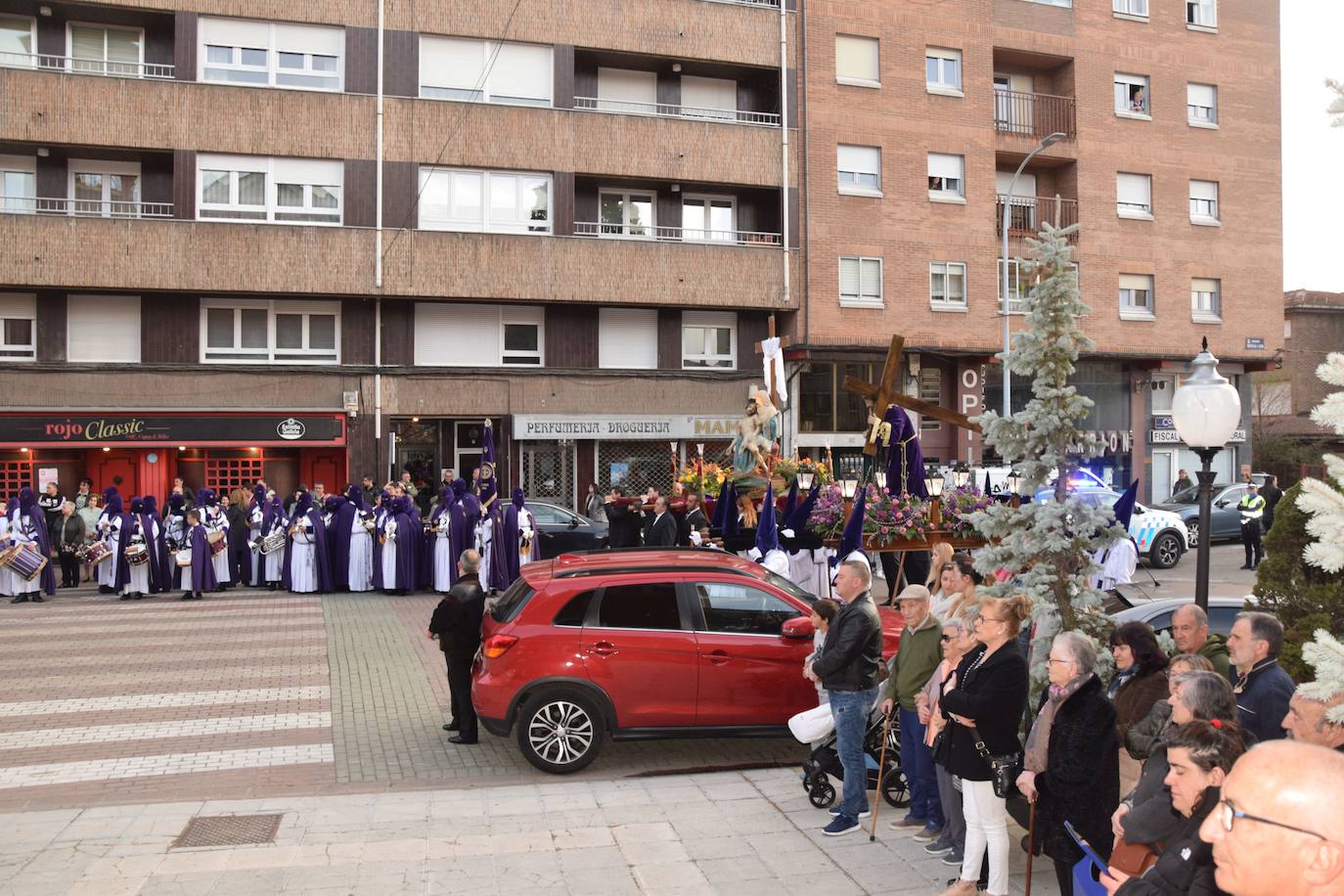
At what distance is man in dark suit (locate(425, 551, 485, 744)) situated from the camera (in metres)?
9.36

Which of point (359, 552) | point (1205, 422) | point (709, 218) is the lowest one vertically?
point (359, 552)

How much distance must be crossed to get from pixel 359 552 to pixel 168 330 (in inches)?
402

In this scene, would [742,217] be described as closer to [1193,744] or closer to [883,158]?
[883,158]

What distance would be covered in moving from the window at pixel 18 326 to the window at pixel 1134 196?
29.4 meters

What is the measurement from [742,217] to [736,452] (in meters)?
16.2

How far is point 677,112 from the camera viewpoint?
28625 millimetres

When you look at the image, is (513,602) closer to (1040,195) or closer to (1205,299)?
(1040,195)

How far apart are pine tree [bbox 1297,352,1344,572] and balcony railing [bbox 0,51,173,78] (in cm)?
2684

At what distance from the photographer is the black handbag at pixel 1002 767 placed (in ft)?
18.4

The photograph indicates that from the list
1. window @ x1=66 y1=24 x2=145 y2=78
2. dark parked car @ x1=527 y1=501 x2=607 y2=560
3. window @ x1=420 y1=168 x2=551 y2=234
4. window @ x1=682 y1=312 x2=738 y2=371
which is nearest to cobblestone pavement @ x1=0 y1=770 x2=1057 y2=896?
dark parked car @ x1=527 y1=501 x2=607 y2=560

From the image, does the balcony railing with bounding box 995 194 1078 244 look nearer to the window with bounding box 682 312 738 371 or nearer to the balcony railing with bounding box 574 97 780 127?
the balcony railing with bounding box 574 97 780 127

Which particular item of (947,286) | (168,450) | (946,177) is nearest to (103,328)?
(168,450)

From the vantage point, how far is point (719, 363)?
29.3 meters

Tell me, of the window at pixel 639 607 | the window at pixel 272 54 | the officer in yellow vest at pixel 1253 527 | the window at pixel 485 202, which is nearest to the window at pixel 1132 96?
the officer in yellow vest at pixel 1253 527
